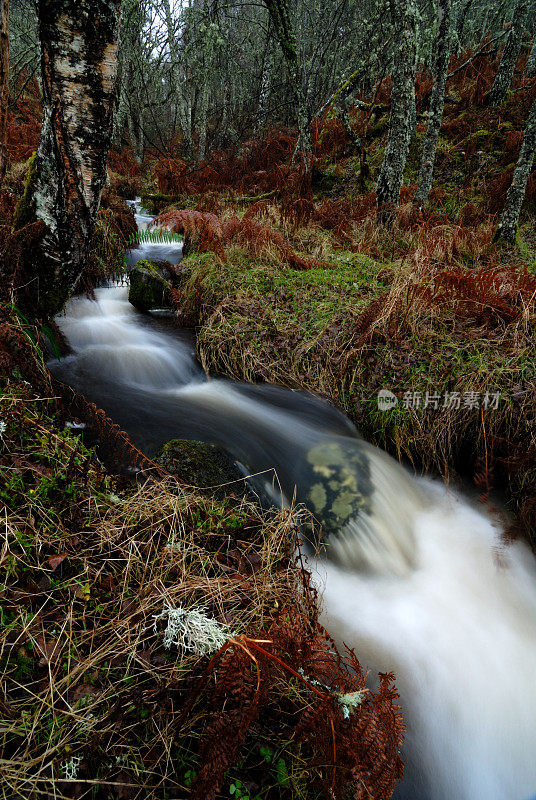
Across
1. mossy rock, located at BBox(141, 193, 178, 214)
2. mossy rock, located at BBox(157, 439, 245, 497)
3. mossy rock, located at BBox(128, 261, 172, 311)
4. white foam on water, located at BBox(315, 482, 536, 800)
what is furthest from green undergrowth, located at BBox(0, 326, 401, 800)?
mossy rock, located at BBox(141, 193, 178, 214)

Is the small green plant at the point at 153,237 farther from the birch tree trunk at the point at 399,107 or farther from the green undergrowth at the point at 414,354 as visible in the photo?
the birch tree trunk at the point at 399,107

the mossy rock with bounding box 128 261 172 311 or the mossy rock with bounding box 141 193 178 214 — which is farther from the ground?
the mossy rock with bounding box 141 193 178 214

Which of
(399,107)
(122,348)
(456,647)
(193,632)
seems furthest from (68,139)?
(399,107)

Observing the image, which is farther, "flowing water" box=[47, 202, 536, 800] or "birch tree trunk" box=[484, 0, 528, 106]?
"birch tree trunk" box=[484, 0, 528, 106]

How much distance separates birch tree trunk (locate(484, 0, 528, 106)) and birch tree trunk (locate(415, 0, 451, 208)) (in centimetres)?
365

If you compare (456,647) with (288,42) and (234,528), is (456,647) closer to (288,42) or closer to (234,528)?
(234,528)

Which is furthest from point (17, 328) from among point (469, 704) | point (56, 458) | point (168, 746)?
point (469, 704)

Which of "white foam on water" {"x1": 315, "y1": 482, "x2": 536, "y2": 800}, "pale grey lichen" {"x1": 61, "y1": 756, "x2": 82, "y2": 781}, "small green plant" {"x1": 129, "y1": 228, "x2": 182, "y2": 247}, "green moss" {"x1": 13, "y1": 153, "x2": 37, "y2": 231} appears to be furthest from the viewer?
"small green plant" {"x1": 129, "y1": 228, "x2": 182, "y2": 247}

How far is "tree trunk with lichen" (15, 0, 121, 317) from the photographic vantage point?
97.6 inches

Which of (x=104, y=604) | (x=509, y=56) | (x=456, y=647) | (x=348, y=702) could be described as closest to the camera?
(x=348, y=702)

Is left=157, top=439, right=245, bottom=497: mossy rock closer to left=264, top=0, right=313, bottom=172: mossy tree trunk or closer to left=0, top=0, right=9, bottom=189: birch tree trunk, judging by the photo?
left=0, top=0, right=9, bottom=189: birch tree trunk

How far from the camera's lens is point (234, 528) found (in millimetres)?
2256

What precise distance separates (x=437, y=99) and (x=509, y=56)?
4713 millimetres

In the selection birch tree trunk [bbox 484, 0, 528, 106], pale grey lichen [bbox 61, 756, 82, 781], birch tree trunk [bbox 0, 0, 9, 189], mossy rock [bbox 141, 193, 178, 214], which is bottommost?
pale grey lichen [bbox 61, 756, 82, 781]
